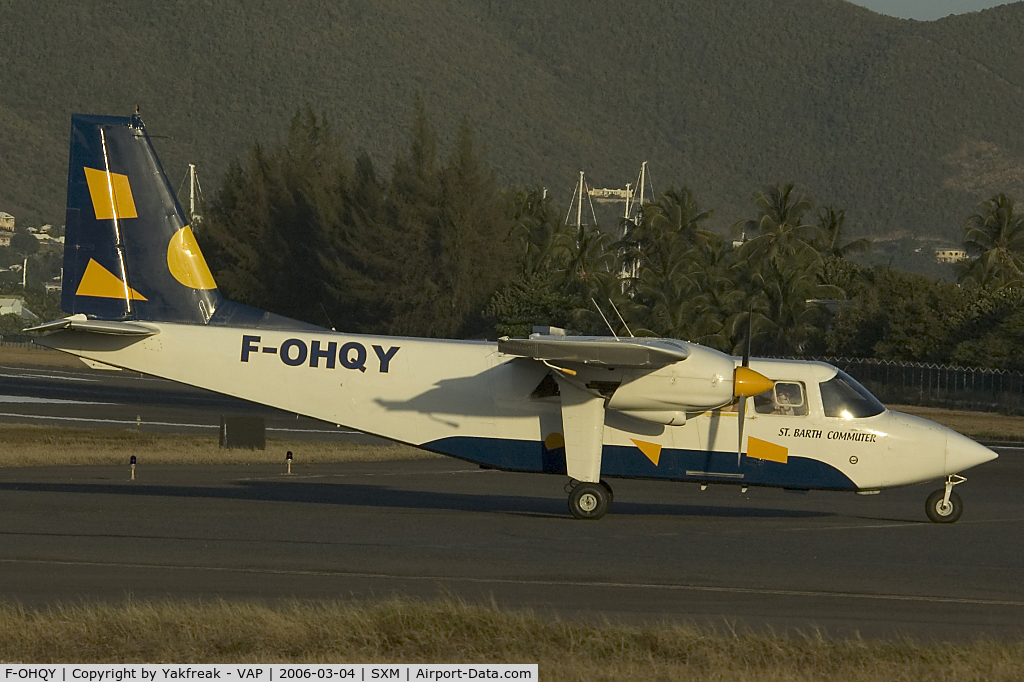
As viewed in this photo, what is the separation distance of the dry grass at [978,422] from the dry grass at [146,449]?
2046cm

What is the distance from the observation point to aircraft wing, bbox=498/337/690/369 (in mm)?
18969

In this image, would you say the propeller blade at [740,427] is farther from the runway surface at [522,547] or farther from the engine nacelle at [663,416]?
the runway surface at [522,547]

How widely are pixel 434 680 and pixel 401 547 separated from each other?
749 centimetres

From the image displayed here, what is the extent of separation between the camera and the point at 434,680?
9.88 meters

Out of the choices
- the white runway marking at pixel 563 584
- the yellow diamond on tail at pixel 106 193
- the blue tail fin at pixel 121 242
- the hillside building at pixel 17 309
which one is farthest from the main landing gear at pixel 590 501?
the hillside building at pixel 17 309

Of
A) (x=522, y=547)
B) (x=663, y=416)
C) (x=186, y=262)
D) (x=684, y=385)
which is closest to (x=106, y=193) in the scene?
(x=186, y=262)

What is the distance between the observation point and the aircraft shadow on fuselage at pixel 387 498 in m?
22.2

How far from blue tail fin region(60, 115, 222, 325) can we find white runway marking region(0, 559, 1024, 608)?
6.87 metres

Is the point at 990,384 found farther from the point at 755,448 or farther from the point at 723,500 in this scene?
the point at 755,448

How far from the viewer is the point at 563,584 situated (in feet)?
48.6

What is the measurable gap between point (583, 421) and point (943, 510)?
236 inches

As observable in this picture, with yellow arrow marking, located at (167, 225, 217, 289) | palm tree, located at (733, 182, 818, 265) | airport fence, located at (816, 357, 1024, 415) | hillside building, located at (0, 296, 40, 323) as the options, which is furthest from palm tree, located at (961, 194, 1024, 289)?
hillside building, located at (0, 296, 40, 323)

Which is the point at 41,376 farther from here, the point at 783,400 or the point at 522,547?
the point at 522,547

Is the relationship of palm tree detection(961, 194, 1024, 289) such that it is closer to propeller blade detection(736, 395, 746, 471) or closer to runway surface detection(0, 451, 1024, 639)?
runway surface detection(0, 451, 1024, 639)
